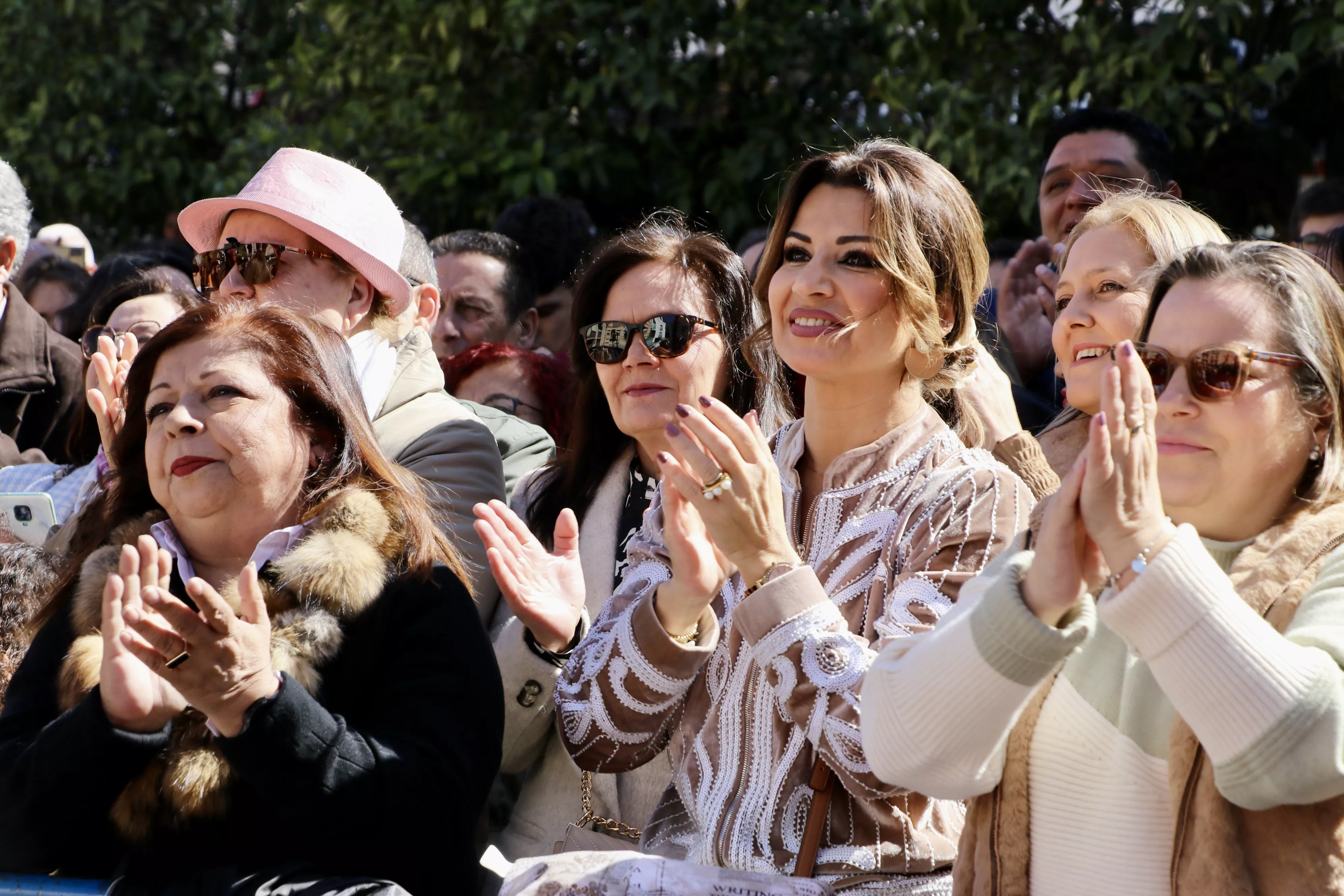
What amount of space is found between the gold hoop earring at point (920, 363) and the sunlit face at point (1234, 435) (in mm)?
727

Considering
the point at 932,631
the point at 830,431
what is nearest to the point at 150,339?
the point at 830,431

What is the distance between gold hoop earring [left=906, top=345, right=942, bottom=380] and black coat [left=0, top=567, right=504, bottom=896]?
98 centimetres

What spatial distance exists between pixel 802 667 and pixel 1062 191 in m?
2.73

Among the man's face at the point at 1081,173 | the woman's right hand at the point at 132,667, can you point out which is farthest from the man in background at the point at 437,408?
the man's face at the point at 1081,173

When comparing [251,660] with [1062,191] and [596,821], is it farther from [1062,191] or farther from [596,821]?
[1062,191]

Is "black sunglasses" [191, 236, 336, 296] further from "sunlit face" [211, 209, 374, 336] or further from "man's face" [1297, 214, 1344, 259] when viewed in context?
"man's face" [1297, 214, 1344, 259]

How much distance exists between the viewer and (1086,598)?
6.75 feet

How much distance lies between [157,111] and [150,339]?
330 inches

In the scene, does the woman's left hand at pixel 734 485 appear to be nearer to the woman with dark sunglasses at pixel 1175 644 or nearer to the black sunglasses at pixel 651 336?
the woman with dark sunglasses at pixel 1175 644

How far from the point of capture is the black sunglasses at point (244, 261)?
3.86m

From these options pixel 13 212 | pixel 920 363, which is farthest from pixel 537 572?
A: pixel 13 212

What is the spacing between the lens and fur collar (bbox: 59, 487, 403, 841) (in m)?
2.62

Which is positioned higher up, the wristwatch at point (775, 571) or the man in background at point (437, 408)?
the wristwatch at point (775, 571)

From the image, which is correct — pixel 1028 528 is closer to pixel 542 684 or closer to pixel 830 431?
pixel 830 431
